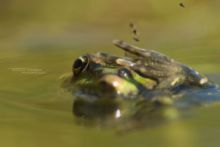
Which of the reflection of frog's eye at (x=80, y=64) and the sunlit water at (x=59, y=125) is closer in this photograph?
the sunlit water at (x=59, y=125)

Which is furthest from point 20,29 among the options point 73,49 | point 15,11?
point 73,49

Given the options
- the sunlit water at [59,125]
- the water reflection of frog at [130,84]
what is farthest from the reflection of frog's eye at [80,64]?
the sunlit water at [59,125]

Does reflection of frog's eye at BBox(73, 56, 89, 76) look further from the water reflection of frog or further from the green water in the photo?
the green water

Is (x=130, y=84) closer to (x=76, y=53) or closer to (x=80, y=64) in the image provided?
(x=80, y=64)

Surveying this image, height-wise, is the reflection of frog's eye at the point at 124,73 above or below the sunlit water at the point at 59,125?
above

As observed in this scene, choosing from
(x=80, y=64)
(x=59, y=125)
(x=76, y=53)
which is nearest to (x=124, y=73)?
(x=80, y=64)

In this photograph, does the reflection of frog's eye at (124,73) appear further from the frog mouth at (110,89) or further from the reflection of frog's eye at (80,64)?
the reflection of frog's eye at (80,64)

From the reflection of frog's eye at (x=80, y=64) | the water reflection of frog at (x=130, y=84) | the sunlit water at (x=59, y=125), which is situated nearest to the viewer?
the sunlit water at (x=59, y=125)

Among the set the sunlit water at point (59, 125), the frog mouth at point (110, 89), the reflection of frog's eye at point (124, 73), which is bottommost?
the sunlit water at point (59, 125)

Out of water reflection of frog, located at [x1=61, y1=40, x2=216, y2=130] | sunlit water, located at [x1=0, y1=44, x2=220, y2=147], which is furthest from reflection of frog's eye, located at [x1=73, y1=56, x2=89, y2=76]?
sunlit water, located at [x1=0, y1=44, x2=220, y2=147]
